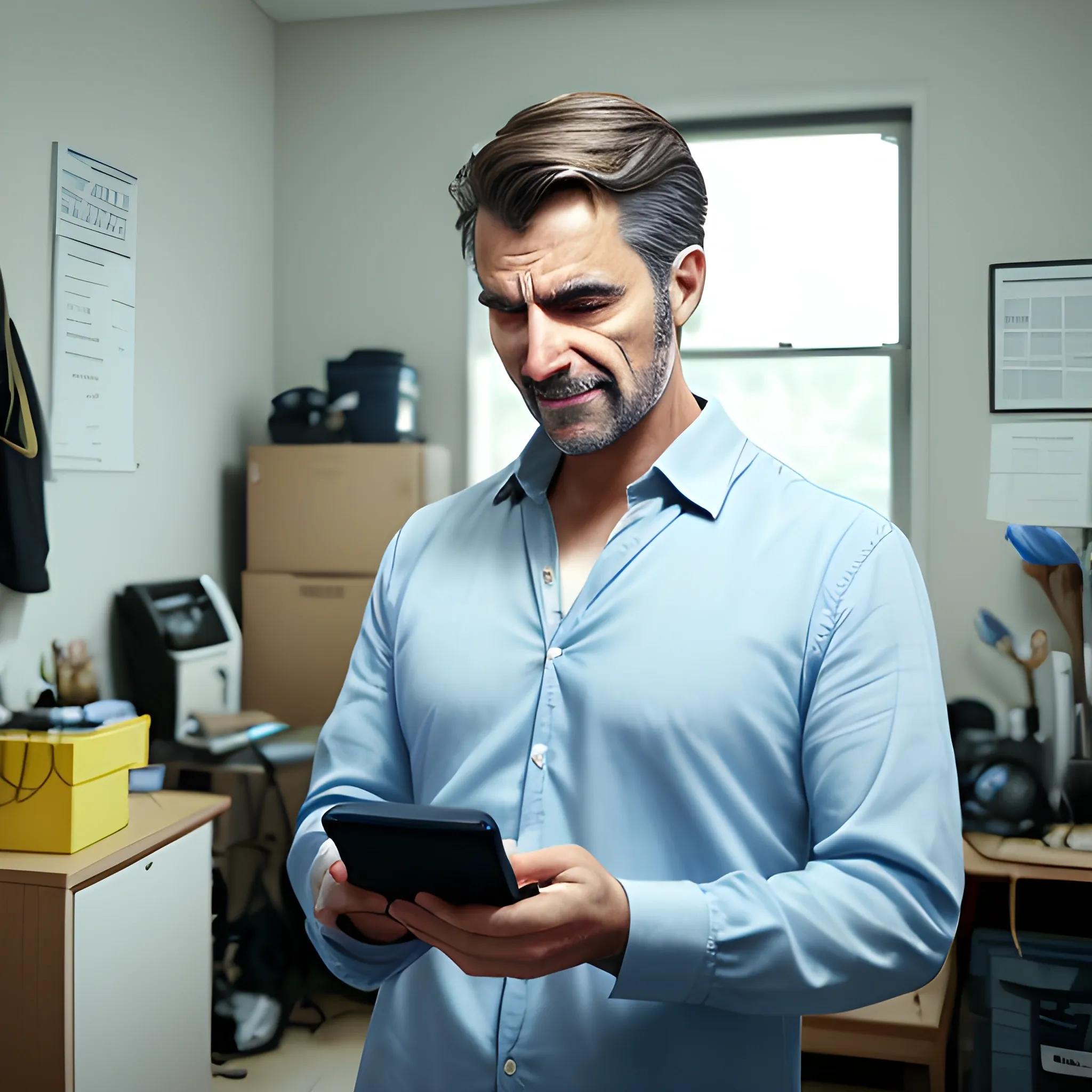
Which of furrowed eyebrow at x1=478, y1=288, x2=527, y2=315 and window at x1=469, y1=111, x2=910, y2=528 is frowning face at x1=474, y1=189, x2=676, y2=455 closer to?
furrowed eyebrow at x1=478, y1=288, x2=527, y2=315

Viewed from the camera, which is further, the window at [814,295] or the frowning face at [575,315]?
the window at [814,295]

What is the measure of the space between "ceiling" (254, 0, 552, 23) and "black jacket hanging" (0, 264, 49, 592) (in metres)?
1.73

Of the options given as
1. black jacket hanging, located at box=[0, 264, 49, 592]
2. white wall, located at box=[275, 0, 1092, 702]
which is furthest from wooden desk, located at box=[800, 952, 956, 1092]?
black jacket hanging, located at box=[0, 264, 49, 592]

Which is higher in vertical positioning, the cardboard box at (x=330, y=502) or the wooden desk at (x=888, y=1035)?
the cardboard box at (x=330, y=502)

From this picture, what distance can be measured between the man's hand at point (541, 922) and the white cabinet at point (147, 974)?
1238mm

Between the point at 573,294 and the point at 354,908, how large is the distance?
1.79 ft

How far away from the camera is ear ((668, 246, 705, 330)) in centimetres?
97

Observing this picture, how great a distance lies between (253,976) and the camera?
2578 mm

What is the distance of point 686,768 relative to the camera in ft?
2.74

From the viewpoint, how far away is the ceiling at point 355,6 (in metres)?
3.26

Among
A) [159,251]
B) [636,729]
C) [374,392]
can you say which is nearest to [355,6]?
[159,251]

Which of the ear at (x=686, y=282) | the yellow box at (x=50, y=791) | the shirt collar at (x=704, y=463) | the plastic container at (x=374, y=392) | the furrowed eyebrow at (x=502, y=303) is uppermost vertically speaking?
the plastic container at (x=374, y=392)

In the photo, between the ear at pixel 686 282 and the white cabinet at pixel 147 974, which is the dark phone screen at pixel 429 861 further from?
the white cabinet at pixel 147 974

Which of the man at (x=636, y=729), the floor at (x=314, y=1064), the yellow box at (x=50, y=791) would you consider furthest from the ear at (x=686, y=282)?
the floor at (x=314, y=1064)
